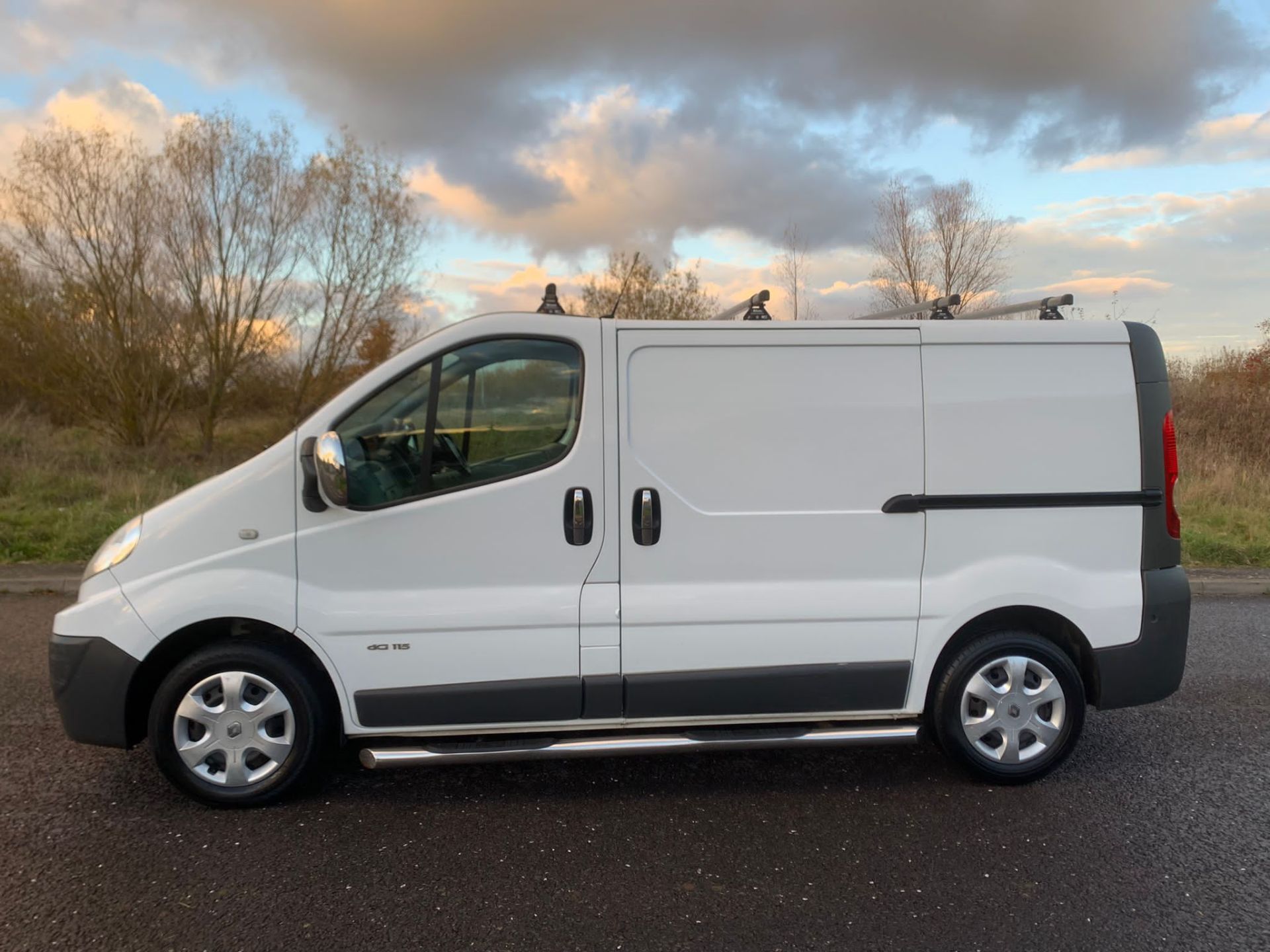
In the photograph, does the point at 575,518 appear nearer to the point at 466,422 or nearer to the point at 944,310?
the point at 466,422

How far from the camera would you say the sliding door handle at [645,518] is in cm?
352

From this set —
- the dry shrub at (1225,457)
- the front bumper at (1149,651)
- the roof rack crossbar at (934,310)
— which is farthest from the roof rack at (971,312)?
the dry shrub at (1225,457)

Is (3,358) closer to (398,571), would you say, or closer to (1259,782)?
(398,571)

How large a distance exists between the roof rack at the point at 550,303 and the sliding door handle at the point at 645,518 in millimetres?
938

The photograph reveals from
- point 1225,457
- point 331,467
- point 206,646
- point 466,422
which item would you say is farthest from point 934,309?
point 1225,457

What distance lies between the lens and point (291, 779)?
11.5 ft

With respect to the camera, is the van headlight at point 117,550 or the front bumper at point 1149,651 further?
the front bumper at point 1149,651

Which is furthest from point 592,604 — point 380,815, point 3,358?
point 3,358

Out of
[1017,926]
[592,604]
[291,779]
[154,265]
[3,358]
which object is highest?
[154,265]

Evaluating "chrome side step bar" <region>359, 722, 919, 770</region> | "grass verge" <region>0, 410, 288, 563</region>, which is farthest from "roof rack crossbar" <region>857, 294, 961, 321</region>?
"grass verge" <region>0, 410, 288, 563</region>

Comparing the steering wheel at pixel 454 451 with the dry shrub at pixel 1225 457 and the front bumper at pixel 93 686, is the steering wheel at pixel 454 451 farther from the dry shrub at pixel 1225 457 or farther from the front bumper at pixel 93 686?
the dry shrub at pixel 1225 457

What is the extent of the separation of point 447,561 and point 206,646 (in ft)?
3.47

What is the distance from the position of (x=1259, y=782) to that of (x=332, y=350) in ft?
56.6

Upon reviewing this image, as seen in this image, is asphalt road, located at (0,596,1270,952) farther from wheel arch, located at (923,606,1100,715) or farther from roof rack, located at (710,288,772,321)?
roof rack, located at (710,288,772,321)
